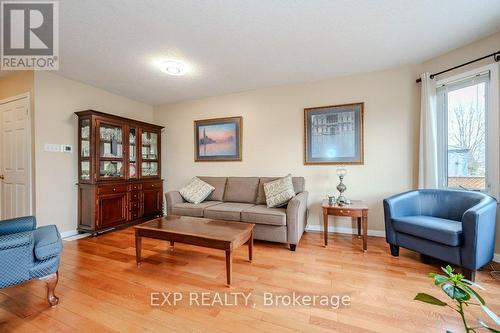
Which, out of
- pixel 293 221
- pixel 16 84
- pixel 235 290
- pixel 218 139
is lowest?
pixel 235 290

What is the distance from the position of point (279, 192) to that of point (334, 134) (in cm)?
122

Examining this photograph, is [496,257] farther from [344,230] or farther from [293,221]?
[293,221]

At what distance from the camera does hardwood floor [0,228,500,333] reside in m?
1.43

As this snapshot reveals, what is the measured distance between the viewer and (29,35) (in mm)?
2148

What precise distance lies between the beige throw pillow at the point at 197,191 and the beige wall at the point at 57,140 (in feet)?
5.29

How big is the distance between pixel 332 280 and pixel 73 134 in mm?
3916

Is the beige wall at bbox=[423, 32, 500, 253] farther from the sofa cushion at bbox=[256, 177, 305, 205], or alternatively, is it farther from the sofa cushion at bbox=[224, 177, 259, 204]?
the sofa cushion at bbox=[224, 177, 259, 204]

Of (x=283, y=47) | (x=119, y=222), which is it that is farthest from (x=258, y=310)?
(x=119, y=222)

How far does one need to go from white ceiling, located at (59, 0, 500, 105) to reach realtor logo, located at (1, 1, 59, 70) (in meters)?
0.09

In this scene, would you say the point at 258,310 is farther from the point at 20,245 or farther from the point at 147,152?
the point at 147,152

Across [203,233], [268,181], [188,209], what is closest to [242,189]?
[268,181]

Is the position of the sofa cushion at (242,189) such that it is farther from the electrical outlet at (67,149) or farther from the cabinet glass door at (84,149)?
the electrical outlet at (67,149)

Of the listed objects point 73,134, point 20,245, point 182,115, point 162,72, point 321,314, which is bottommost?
point 321,314

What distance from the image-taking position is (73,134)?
328cm
